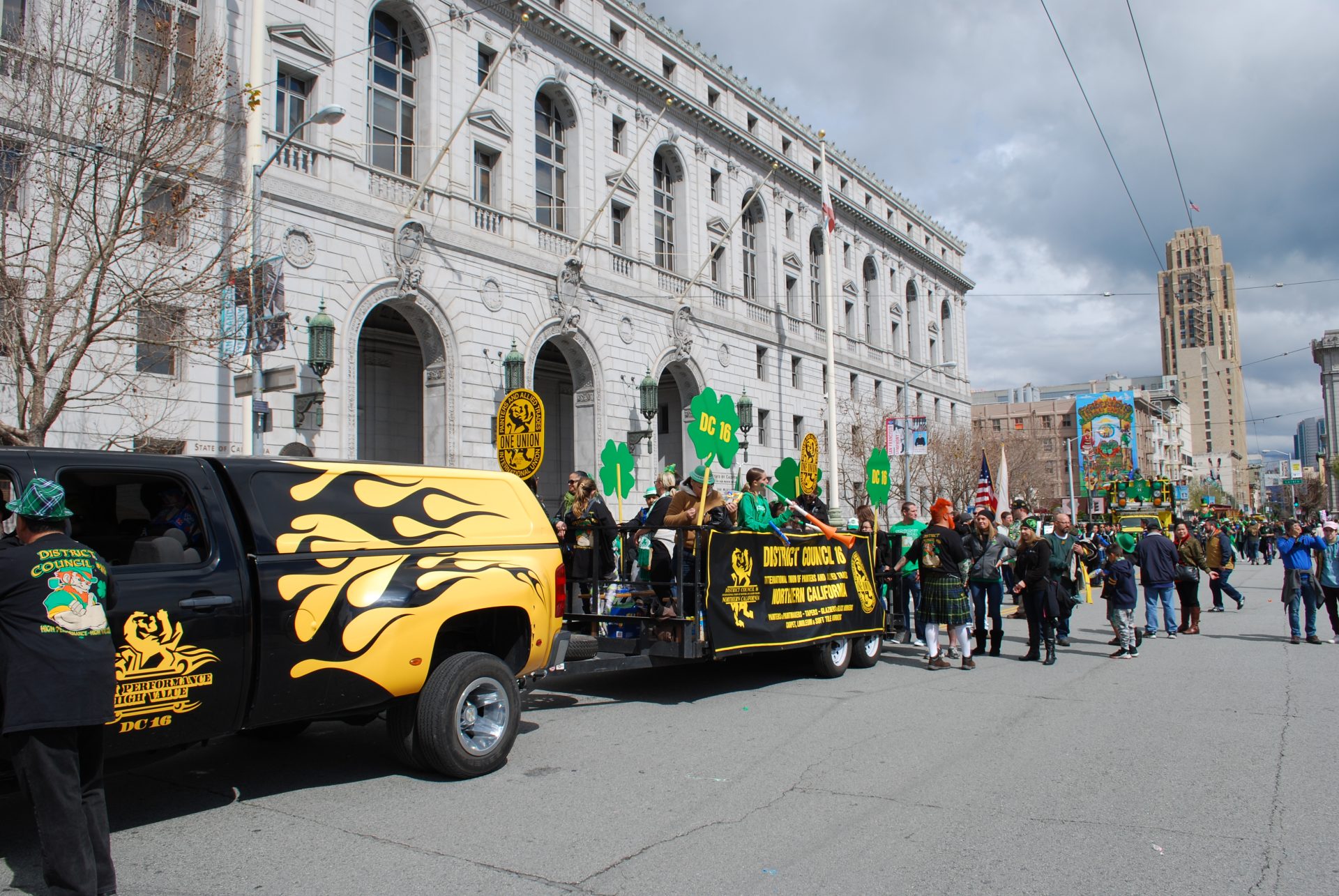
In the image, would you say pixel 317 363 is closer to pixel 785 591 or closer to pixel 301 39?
pixel 301 39

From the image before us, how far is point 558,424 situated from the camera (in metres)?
33.3

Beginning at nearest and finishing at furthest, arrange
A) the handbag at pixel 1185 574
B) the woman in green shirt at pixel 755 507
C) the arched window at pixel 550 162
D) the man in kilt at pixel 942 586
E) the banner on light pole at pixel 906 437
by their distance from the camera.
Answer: the woman in green shirt at pixel 755 507 → the man in kilt at pixel 942 586 → the handbag at pixel 1185 574 → the arched window at pixel 550 162 → the banner on light pole at pixel 906 437

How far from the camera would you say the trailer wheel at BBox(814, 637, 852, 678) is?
998 cm

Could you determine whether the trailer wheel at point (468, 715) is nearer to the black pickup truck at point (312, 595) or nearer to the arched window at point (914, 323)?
the black pickup truck at point (312, 595)

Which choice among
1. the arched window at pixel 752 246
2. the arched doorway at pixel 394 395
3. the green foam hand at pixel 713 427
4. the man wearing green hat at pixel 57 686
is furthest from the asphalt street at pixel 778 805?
the arched window at pixel 752 246

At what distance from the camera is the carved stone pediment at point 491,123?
2425 cm

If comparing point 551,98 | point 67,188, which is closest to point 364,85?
point 551,98

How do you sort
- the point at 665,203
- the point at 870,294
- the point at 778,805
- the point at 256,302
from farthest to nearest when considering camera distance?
the point at 870,294, the point at 665,203, the point at 256,302, the point at 778,805

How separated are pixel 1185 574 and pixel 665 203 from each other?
73.9ft

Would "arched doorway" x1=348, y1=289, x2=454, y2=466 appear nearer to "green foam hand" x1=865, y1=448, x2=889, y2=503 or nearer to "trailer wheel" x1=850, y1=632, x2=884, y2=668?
"green foam hand" x1=865, y1=448, x2=889, y2=503

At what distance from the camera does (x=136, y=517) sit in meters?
5.70

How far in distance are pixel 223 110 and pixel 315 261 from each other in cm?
400

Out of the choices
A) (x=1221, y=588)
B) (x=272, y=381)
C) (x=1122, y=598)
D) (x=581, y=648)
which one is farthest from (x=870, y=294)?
(x=581, y=648)

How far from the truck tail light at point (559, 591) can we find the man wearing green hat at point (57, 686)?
3.29 meters
